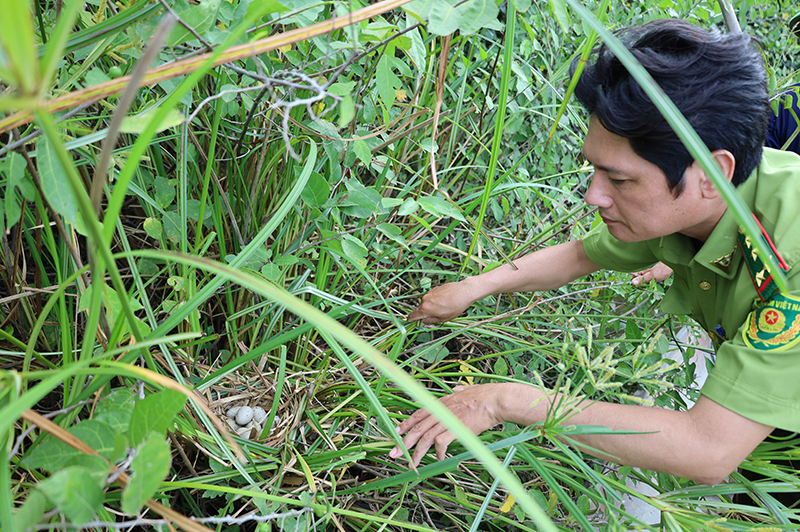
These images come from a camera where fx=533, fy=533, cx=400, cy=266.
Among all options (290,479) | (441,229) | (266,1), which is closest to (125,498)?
(266,1)

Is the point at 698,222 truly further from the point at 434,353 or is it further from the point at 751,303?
the point at 434,353

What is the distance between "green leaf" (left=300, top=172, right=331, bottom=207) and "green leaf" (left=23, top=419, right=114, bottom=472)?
0.51 m

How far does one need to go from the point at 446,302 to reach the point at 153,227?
0.72 m

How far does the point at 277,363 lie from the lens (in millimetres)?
1244

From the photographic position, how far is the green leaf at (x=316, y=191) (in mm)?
940

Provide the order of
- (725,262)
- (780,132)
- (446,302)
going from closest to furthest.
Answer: (725,262)
(446,302)
(780,132)

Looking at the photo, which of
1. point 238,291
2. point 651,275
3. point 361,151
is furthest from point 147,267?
point 651,275

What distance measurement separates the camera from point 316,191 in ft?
3.11

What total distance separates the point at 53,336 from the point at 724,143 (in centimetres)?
137

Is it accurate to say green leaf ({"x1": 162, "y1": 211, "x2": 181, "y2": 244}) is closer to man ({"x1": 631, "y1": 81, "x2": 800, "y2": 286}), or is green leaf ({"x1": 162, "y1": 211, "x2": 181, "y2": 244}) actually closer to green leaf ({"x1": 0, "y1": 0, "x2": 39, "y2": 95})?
green leaf ({"x1": 0, "y1": 0, "x2": 39, "y2": 95})

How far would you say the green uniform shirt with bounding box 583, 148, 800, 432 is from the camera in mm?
1005

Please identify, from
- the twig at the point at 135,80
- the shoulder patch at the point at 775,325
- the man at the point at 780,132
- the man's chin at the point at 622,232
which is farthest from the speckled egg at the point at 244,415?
the man at the point at 780,132

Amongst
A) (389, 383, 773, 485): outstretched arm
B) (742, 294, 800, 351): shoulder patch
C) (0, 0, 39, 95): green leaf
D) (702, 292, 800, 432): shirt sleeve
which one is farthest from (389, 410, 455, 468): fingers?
(0, 0, 39, 95): green leaf

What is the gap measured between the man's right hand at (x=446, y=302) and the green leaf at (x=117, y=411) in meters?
0.85
